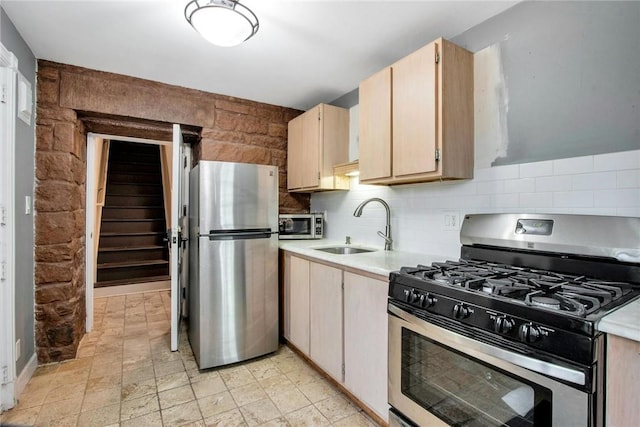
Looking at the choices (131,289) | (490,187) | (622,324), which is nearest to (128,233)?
(131,289)

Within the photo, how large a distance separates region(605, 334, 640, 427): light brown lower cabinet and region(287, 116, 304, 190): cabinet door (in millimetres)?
2607

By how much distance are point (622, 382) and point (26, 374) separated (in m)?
3.18

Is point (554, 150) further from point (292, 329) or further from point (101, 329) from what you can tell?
point (101, 329)

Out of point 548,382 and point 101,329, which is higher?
point 548,382

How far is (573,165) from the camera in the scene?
4.89 ft

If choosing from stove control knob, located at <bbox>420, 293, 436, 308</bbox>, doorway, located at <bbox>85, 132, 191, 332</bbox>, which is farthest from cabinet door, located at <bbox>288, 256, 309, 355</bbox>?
doorway, located at <bbox>85, 132, 191, 332</bbox>

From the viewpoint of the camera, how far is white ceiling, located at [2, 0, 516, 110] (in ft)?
5.79

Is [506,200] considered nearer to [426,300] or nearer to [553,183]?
[553,183]

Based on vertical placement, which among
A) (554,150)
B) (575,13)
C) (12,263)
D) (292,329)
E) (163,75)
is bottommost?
(292,329)

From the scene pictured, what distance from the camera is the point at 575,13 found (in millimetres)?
1498

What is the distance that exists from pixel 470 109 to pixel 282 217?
74.9 inches

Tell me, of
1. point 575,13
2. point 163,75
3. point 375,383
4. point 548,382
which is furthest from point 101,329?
point 575,13

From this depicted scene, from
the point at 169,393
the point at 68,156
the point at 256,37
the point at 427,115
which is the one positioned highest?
the point at 256,37

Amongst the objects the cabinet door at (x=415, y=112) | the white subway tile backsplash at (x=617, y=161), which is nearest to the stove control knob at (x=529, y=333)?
the white subway tile backsplash at (x=617, y=161)
